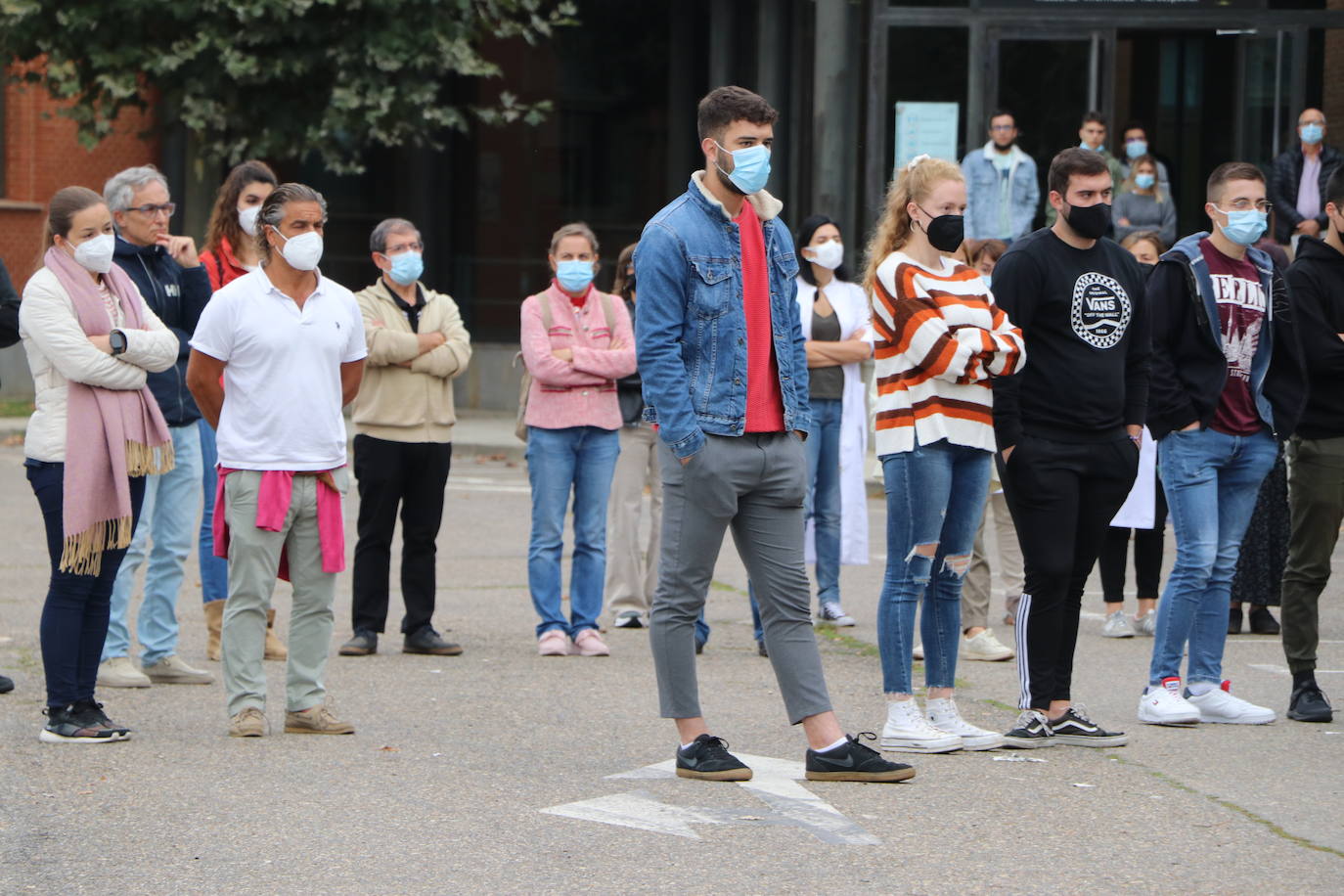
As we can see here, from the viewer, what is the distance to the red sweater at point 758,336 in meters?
6.27

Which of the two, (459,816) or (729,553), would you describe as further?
(729,553)

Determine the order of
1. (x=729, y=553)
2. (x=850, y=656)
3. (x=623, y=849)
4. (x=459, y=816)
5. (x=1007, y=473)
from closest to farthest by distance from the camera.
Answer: (x=623, y=849) → (x=459, y=816) → (x=1007, y=473) → (x=850, y=656) → (x=729, y=553)

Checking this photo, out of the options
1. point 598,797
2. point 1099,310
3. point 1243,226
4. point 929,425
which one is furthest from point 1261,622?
point 598,797

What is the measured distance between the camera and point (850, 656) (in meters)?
8.94

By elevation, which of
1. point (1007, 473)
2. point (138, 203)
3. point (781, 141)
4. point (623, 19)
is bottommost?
point (1007, 473)

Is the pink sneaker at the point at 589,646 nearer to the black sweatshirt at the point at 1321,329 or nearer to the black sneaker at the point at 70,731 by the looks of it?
the black sneaker at the point at 70,731

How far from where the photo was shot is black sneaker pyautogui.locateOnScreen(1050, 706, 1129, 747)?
22.6ft

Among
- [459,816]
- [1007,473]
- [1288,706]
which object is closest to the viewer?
[459,816]

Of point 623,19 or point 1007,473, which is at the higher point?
point 623,19

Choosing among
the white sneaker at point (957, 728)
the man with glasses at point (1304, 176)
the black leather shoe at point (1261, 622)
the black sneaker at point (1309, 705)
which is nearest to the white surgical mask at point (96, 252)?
the white sneaker at point (957, 728)

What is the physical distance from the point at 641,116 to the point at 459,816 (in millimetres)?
18984

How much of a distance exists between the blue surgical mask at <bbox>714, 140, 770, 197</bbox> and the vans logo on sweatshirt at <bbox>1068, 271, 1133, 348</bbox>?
1247 mm

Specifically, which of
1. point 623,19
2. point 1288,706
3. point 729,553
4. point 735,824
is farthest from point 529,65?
point 735,824

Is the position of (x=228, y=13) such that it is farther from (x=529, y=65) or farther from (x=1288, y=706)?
(x=1288, y=706)
